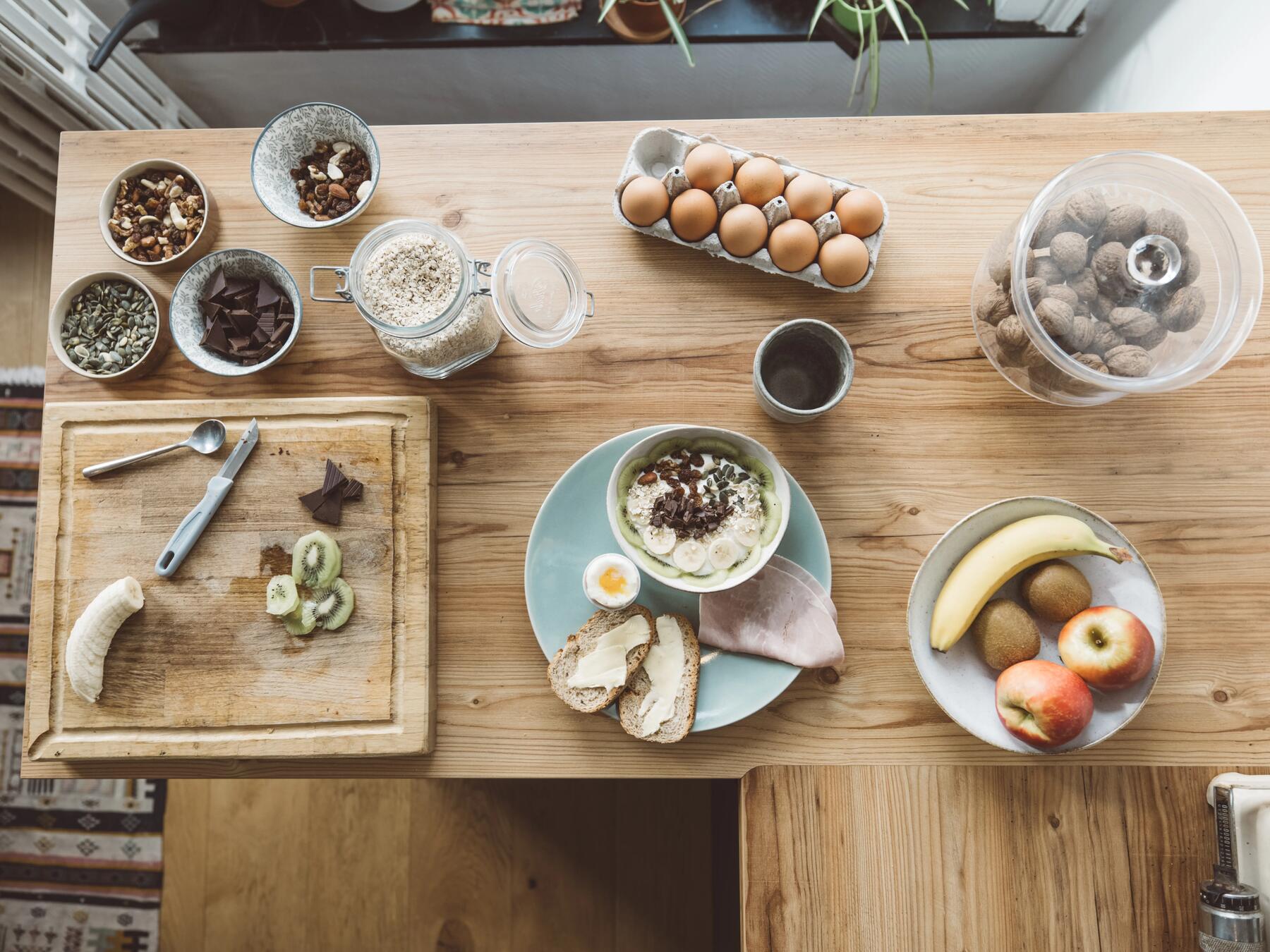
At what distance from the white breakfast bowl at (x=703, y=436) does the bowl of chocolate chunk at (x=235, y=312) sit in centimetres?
53

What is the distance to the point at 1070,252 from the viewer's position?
1004 mm

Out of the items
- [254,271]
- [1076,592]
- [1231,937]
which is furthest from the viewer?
[254,271]

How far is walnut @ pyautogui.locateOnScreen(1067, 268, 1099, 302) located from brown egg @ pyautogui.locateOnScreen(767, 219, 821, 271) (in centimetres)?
34

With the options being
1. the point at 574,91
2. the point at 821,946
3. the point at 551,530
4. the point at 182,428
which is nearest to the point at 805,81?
the point at 574,91

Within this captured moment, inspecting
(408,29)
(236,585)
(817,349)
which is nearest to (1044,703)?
(817,349)

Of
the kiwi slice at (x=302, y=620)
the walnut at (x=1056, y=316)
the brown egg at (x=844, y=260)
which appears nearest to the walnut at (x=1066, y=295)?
the walnut at (x=1056, y=316)

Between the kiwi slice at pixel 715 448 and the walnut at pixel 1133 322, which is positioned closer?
the walnut at pixel 1133 322

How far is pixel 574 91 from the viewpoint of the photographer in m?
1.80

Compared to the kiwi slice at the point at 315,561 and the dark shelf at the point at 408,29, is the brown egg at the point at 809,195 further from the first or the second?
the kiwi slice at the point at 315,561

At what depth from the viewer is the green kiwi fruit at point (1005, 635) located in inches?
41.7

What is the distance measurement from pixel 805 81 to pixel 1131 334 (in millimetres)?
1072

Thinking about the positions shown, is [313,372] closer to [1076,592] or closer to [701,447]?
[701,447]

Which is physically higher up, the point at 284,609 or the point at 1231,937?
the point at 284,609

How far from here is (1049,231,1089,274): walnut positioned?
3.29 feet
